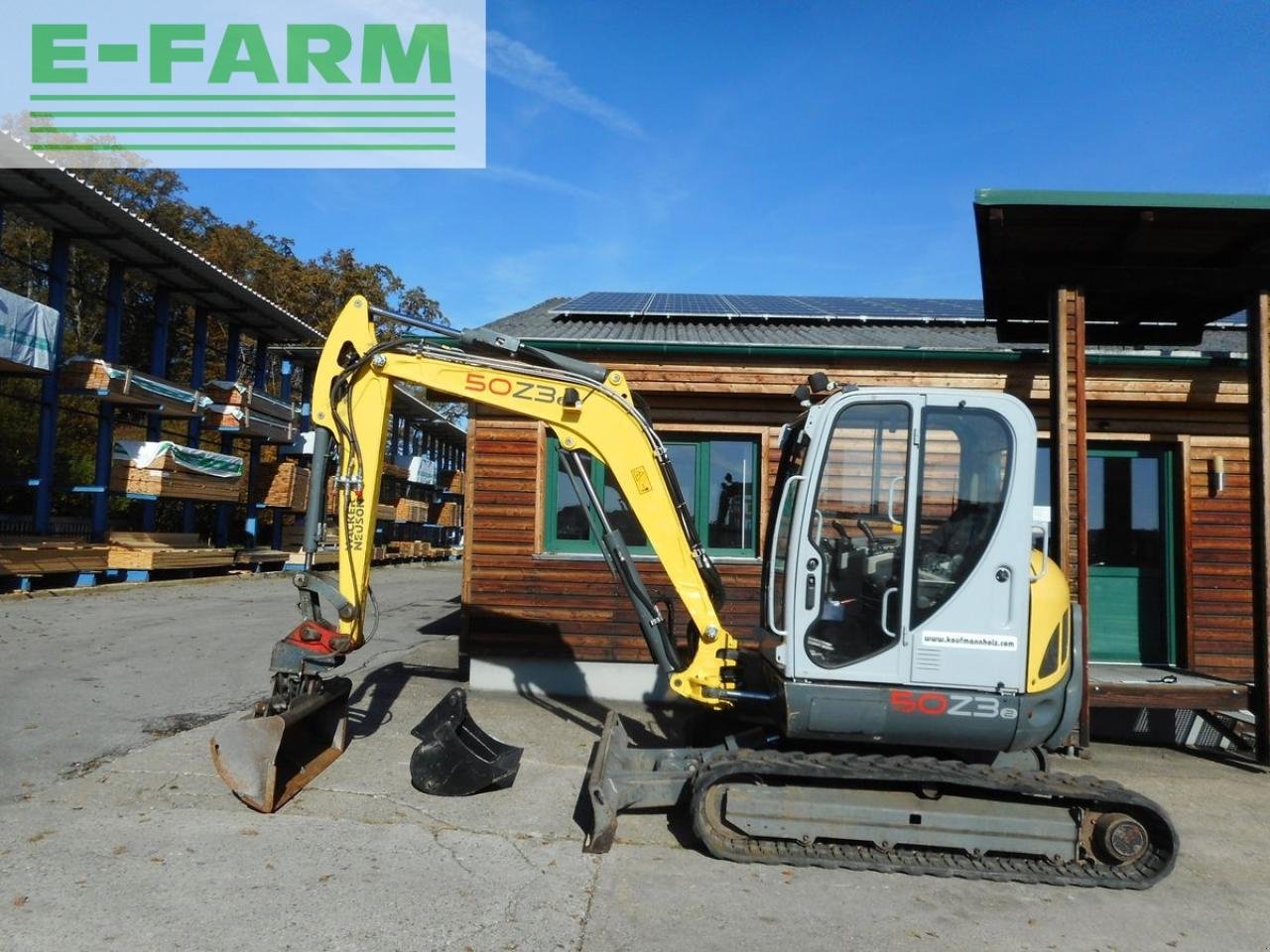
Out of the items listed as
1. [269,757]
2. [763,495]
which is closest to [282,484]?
[763,495]

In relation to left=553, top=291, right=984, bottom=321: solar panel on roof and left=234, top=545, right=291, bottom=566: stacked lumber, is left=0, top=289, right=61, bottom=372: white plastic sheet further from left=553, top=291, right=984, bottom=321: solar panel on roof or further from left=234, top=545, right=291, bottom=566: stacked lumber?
left=553, top=291, right=984, bottom=321: solar panel on roof

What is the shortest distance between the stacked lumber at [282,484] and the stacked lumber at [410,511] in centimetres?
664

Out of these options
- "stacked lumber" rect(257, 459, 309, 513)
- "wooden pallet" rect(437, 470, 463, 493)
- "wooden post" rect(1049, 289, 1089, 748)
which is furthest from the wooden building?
"wooden pallet" rect(437, 470, 463, 493)

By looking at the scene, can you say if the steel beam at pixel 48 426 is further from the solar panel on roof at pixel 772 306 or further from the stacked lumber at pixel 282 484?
the solar panel on roof at pixel 772 306

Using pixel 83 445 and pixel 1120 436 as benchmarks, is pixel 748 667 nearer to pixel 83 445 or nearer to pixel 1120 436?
pixel 1120 436

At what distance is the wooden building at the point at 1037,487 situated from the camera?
8391mm

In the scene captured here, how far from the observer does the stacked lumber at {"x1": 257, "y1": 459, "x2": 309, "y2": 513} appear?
25.5 metres

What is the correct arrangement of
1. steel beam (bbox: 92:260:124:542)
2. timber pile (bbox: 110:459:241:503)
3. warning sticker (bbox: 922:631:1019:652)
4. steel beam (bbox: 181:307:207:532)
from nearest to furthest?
warning sticker (bbox: 922:631:1019:652) → steel beam (bbox: 92:260:124:542) → timber pile (bbox: 110:459:241:503) → steel beam (bbox: 181:307:207:532)

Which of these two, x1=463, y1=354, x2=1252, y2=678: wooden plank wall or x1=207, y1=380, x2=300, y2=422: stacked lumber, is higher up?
x1=207, y1=380, x2=300, y2=422: stacked lumber

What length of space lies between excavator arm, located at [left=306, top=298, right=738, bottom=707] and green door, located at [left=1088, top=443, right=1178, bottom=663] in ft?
15.9

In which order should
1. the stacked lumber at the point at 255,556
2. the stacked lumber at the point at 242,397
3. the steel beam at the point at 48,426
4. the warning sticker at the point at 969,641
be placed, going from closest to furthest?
the warning sticker at the point at 969,641, the steel beam at the point at 48,426, the stacked lumber at the point at 255,556, the stacked lumber at the point at 242,397

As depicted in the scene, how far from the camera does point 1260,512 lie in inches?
291

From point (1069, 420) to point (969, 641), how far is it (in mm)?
3628

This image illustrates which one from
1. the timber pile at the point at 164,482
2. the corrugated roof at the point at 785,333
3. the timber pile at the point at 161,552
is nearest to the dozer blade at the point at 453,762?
the corrugated roof at the point at 785,333
